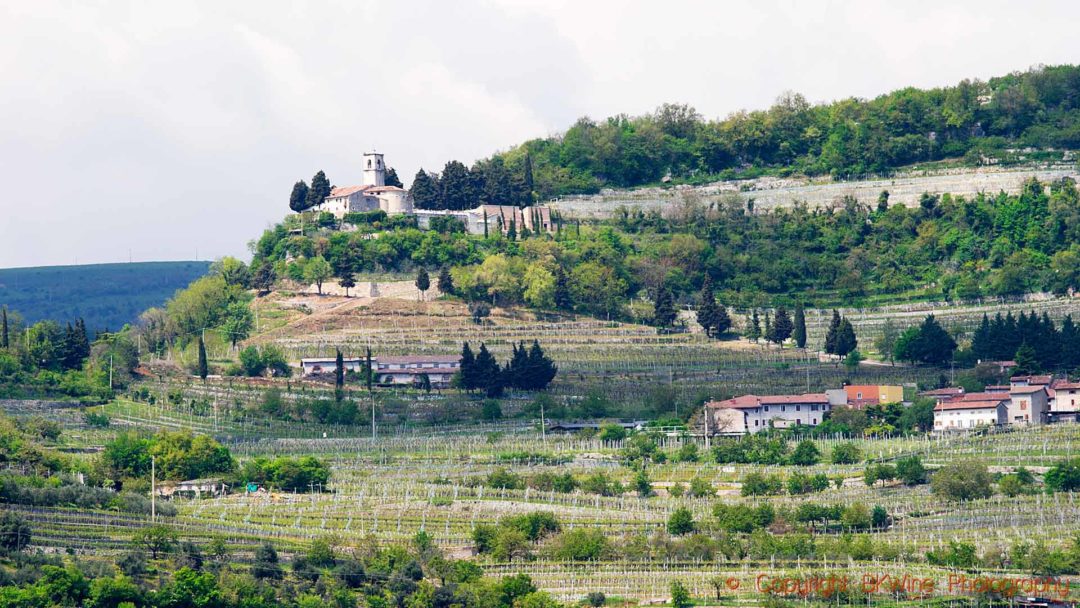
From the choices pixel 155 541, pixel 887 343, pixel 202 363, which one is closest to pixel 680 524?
pixel 155 541

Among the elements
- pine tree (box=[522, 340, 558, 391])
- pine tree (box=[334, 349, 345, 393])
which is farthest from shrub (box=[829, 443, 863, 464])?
pine tree (box=[334, 349, 345, 393])

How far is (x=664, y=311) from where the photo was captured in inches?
3947

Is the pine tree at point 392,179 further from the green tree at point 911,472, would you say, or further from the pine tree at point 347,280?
the green tree at point 911,472

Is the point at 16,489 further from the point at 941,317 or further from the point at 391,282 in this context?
the point at 941,317

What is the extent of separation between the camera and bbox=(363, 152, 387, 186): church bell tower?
115625 millimetres

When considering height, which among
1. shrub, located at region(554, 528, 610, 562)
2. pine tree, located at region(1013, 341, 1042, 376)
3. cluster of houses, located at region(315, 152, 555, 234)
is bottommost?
shrub, located at region(554, 528, 610, 562)

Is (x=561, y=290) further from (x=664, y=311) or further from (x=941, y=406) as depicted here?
(x=941, y=406)

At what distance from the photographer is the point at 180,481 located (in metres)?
77.9

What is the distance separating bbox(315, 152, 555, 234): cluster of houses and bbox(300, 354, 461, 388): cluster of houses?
1727 cm

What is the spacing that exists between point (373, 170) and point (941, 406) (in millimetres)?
40374

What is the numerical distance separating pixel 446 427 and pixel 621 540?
63.4 ft

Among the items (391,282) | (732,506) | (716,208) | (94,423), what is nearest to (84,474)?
(94,423)

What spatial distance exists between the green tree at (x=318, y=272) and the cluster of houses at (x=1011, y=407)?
30.4 m

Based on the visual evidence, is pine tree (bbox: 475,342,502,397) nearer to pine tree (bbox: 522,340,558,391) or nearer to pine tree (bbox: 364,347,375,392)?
pine tree (bbox: 522,340,558,391)
